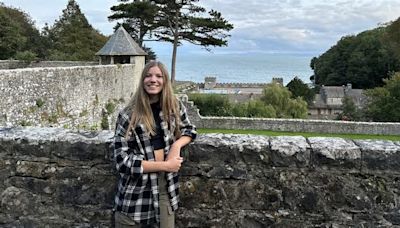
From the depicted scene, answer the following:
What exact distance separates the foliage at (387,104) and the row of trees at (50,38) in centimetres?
2582

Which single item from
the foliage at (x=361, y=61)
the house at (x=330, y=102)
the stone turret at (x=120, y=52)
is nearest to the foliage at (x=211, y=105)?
the stone turret at (x=120, y=52)

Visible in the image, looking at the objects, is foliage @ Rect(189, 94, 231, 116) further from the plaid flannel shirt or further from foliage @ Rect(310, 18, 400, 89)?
the plaid flannel shirt

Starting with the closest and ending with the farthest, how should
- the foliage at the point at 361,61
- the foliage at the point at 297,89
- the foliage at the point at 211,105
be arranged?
the foliage at the point at 211,105
the foliage at the point at 297,89
the foliage at the point at 361,61

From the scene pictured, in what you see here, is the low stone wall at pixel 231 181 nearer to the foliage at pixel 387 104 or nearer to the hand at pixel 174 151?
the hand at pixel 174 151

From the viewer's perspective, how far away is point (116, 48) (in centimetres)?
2434

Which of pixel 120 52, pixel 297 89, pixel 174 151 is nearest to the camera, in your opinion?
pixel 174 151

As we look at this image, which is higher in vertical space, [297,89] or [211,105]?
[297,89]

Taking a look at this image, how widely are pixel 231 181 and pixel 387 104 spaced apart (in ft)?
129

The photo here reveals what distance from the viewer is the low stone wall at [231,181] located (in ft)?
9.69

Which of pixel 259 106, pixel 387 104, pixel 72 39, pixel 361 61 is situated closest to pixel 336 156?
pixel 259 106

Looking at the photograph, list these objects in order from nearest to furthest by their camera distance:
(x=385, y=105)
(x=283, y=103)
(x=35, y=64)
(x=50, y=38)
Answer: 1. (x=35, y=64)
2. (x=283, y=103)
3. (x=385, y=105)
4. (x=50, y=38)

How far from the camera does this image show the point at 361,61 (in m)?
63.5

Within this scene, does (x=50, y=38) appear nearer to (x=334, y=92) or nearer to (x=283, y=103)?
(x=283, y=103)

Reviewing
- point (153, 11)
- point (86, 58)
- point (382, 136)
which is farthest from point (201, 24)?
point (382, 136)
